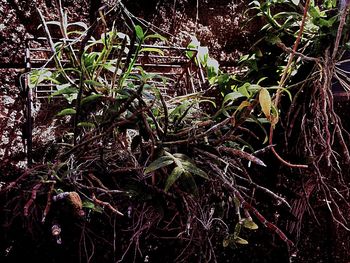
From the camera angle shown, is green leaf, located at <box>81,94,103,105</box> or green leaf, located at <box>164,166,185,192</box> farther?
green leaf, located at <box>81,94,103,105</box>

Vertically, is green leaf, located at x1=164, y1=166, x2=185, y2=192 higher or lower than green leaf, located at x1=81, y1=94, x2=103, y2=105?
lower

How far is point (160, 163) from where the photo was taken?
0.82 metres

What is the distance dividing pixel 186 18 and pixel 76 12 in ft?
1.03

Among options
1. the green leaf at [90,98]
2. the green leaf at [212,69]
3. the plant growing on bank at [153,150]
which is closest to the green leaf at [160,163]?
the plant growing on bank at [153,150]

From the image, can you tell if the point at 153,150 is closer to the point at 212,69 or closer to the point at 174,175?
the point at 174,175

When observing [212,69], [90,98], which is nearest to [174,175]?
[90,98]

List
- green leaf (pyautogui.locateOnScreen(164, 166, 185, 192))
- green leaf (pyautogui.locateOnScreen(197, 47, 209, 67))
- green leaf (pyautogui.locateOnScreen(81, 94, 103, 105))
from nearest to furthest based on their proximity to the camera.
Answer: green leaf (pyautogui.locateOnScreen(164, 166, 185, 192)), green leaf (pyautogui.locateOnScreen(81, 94, 103, 105)), green leaf (pyautogui.locateOnScreen(197, 47, 209, 67))

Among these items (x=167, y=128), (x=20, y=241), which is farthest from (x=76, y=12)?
(x=20, y=241)

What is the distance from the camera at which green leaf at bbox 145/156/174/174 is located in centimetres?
80

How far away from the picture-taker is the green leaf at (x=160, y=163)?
0.80 meters

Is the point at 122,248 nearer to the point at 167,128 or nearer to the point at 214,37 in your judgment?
the point at 167,128

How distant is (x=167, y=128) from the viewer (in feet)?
3.02

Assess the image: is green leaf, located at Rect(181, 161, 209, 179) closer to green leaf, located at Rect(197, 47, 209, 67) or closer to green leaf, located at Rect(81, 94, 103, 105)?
green leaf, located at Rect(81, 94, 103, 105)

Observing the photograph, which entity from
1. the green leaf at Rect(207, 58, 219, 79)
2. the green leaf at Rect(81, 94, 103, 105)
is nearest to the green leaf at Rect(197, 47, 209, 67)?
the green leaf at Rect(207, 58, 219, 79)
